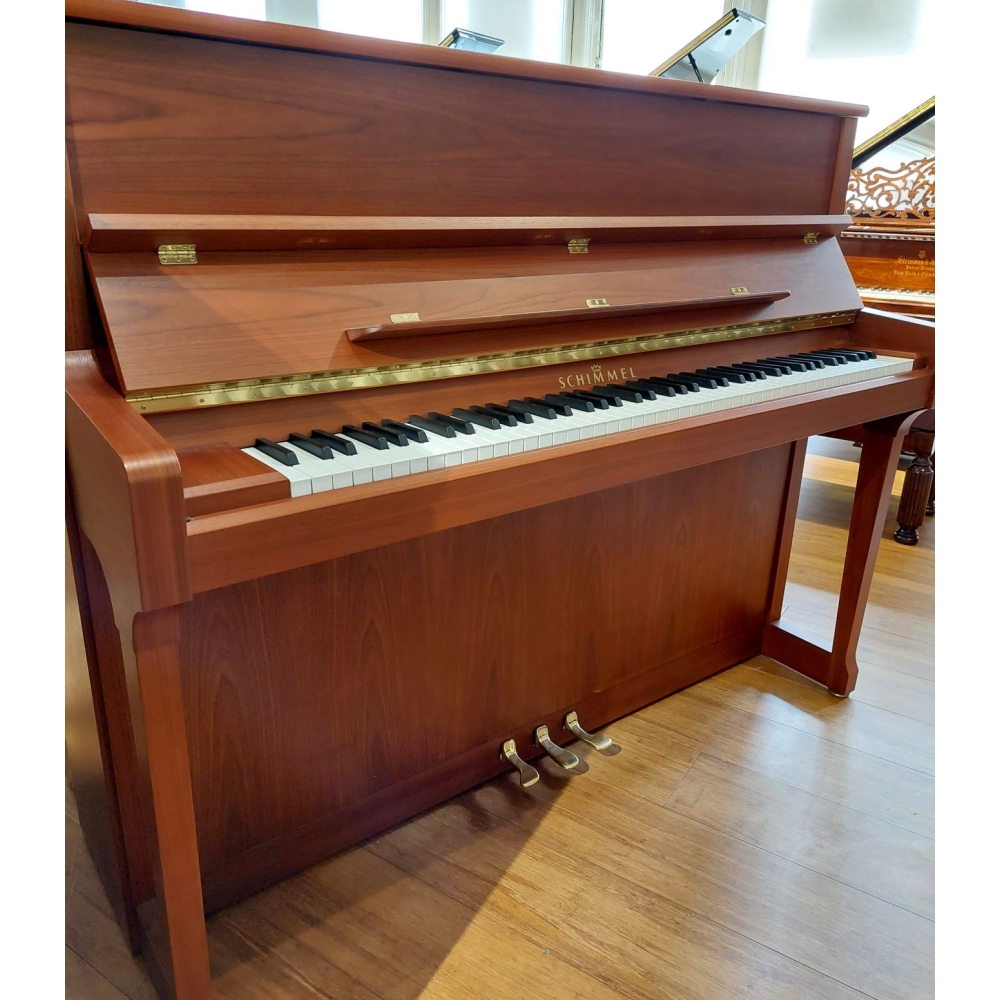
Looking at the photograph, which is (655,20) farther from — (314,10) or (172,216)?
(172,216)

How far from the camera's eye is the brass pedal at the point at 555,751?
5.33ft

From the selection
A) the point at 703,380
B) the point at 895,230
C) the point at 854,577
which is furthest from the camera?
the point at 895,230

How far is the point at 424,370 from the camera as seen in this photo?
4.09ft

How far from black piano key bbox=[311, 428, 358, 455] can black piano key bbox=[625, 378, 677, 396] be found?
22.8 inches

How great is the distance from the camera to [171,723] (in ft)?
3.05

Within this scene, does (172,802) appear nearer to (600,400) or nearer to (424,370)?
(424,370)

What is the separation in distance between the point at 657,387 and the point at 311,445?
2.15 feet

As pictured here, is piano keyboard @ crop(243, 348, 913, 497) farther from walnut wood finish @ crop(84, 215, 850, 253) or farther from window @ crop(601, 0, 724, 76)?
window @ crop(601, 0, 724, 76)

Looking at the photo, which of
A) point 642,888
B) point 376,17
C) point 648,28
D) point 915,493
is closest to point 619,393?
point 642,888

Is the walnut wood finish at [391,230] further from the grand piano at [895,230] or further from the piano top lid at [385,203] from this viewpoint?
the grand piano at [895,230]

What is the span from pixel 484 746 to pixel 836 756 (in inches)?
30.5

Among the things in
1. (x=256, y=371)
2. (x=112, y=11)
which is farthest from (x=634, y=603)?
(x=112, y=11)

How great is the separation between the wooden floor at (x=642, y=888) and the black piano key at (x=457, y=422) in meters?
A: 0.80

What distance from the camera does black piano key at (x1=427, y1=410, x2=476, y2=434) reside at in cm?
116
